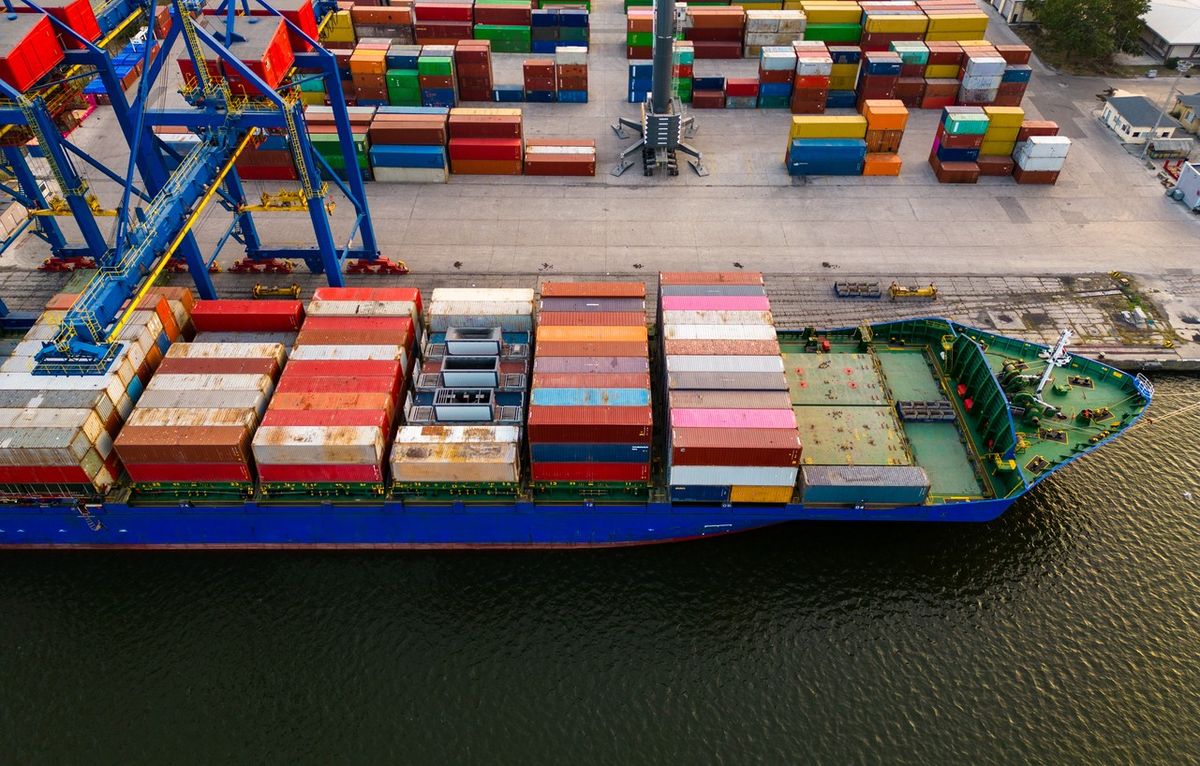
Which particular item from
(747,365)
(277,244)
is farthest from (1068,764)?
(277,244)

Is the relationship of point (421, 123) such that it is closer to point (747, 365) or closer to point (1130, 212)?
point (747, 365)

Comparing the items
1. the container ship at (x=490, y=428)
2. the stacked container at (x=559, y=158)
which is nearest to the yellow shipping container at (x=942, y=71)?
the stacked container at (x=559, y=158)

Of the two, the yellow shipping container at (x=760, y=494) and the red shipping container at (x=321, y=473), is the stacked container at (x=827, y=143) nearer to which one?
the yellow shipping container at (x=760, y=494)

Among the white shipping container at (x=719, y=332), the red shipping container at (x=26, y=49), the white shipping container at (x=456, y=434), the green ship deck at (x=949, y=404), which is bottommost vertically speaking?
the green ship deck at (x=949, y=404)

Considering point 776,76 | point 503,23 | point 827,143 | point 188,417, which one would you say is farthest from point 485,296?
point 503,23

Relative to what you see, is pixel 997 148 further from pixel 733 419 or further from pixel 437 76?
pixel 437 76

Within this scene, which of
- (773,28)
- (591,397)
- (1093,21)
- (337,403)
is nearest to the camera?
(591,397)
